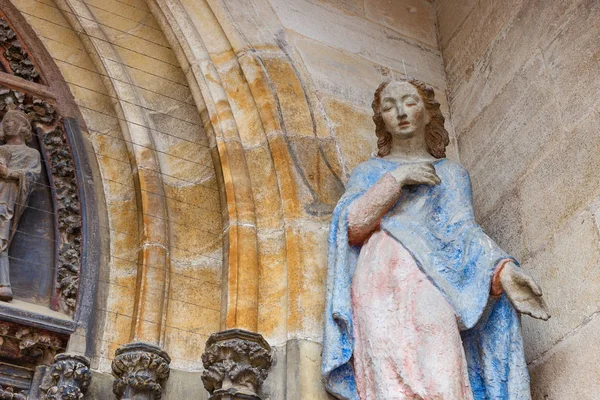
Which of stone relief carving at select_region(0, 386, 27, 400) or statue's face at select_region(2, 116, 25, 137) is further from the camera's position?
statue's face at select_region(2, 116, 25, 137)

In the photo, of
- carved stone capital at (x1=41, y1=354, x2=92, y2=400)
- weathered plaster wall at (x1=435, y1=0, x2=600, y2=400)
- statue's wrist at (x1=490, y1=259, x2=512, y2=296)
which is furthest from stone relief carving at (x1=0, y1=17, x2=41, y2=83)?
statue's wrist at (x1=490, y1=259, x2=512, y2=296)

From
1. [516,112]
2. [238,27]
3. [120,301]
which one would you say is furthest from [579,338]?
[238,27]

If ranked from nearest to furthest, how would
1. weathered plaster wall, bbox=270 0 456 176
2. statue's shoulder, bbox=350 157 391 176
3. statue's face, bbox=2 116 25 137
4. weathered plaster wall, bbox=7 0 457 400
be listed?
weathered plaster wall, bbox=7 0 457 400
statue's shoulder, bbox=350 157 391 176
statue's face, bbox=2 116 25 137
weathered plaster wall, bbox=270 0 456 176

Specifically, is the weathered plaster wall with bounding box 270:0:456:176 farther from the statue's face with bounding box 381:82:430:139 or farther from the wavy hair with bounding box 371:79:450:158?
the statue's face with bounding box 381:82:430:139

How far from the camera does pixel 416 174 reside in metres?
3.73

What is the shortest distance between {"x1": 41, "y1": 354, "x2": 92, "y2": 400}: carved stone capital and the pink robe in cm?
91

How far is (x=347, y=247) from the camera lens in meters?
3.69

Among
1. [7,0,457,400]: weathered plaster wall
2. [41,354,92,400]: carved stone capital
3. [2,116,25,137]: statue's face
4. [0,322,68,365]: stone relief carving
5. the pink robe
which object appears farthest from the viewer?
[2,116,25,137]: statue's face

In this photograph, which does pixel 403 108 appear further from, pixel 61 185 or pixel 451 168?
pixel 61 185

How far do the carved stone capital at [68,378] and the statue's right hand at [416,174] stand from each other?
124cm

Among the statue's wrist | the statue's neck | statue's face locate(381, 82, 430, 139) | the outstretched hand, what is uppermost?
statue's face locate(381, 82, 430, 139)

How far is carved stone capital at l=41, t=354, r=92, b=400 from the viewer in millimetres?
3484

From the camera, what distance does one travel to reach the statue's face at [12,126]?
420 centimetres

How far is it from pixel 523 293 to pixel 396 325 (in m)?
0.42
